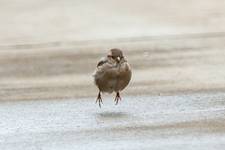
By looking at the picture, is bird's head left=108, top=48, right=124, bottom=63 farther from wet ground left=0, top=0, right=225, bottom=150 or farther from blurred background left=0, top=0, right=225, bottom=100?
blurred background left=0, top=0, right=225, bottom=100

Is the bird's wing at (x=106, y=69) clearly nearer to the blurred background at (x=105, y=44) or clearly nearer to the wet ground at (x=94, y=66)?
the wet ground at (x=94, y=66)

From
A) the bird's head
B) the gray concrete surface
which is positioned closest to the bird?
the bird's head

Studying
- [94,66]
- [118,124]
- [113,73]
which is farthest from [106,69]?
[94,66]

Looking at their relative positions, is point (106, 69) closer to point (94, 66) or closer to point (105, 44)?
point (94, 66)

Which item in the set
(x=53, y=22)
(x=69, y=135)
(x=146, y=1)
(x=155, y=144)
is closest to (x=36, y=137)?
(x=69, y=135)

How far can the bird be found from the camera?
313 inches

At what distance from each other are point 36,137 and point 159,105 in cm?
164

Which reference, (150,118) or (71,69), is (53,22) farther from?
(150,118)

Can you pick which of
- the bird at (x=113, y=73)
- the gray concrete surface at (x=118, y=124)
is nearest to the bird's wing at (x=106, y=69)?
the bird at (x=113, y=73)

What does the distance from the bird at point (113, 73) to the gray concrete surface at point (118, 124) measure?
0.24 m

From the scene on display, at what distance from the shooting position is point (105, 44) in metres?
11.8

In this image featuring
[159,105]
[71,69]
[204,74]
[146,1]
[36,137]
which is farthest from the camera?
[146,1]

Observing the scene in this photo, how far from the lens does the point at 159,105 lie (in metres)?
8.12

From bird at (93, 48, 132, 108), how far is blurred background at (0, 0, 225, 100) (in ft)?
2.45
